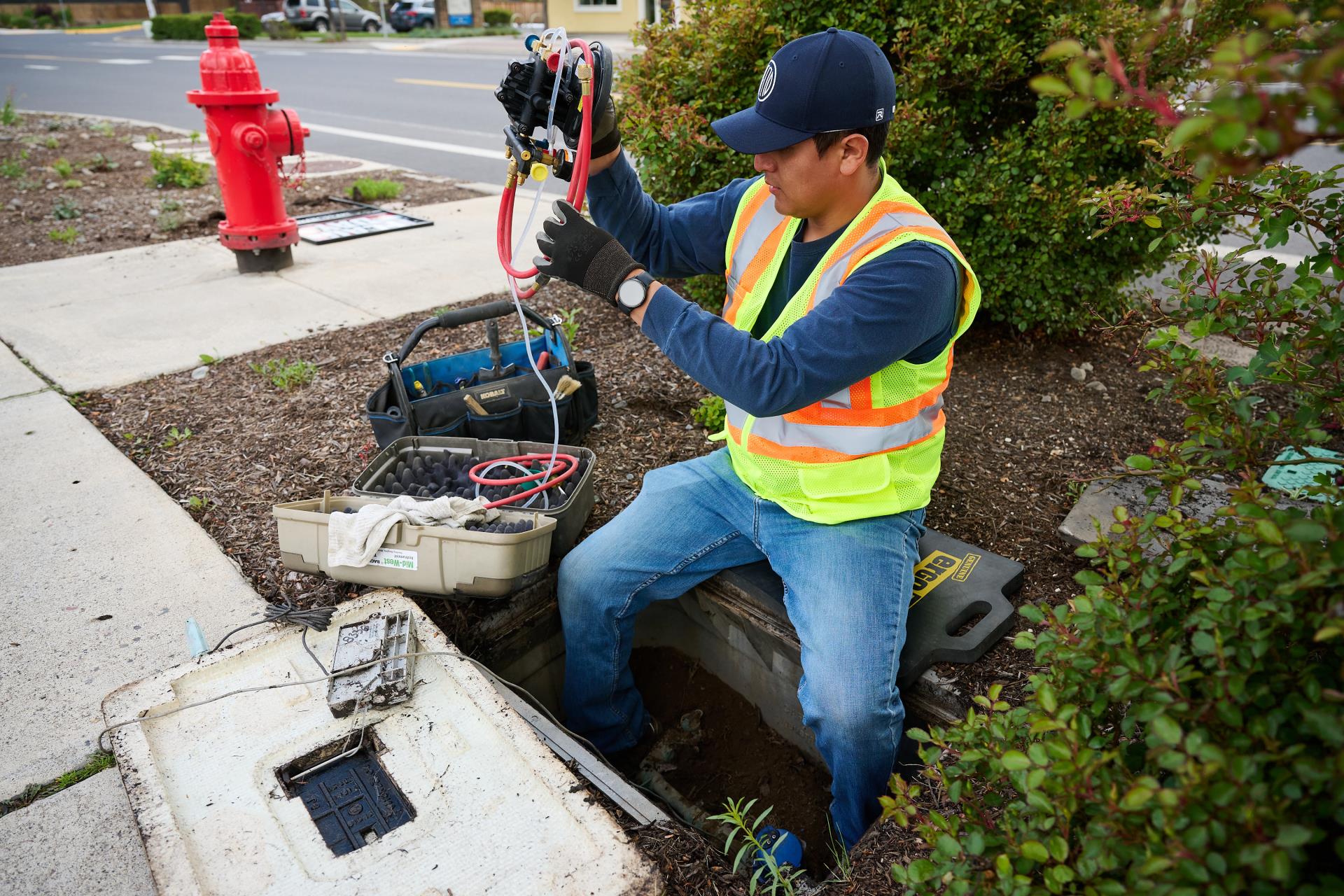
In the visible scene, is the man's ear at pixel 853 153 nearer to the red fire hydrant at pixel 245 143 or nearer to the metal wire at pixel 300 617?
the metal wire at pixel 300 617

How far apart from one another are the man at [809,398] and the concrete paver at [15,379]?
2.80 m

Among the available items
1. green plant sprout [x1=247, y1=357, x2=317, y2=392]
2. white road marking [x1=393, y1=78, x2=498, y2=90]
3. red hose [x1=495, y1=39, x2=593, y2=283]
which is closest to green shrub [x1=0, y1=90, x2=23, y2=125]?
white road marking [x1=393, y1=78, x2=498, y2=90]

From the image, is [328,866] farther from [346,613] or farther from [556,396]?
[556,396]

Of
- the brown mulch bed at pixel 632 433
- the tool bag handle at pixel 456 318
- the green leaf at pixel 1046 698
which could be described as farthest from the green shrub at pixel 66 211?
the green leaf at pixel 1046 698

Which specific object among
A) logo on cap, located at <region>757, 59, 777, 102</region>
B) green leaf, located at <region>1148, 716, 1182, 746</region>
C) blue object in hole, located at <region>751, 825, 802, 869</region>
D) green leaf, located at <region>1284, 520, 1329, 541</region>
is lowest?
blue object in hole, located at <region>751, 825, 802, 869</region>

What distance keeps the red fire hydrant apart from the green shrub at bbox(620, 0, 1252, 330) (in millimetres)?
2176

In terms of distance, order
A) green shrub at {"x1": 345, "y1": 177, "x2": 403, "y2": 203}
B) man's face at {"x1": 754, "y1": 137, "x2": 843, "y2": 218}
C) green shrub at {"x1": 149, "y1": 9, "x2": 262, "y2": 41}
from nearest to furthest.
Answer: man's face at {"x1": 754, "y1": 137, "x2": 843, "y2": 218} < green shrub at {"x1": 345, "y1": 177, "x2": 403, "y2": 203} < green shrub at {"x1": 149, "y1": 9, "x2": 262, "y2": 41}

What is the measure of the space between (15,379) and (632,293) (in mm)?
3224

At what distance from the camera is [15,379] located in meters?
3.72

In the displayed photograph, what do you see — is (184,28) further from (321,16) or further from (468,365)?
(468,365)

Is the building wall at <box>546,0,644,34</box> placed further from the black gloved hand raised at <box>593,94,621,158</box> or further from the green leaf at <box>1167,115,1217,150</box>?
the green leaf at <box>1167,115,1217,150</box>

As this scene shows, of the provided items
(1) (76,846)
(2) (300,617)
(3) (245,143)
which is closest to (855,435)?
(2) (300,617)

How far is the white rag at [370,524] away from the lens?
211 cm

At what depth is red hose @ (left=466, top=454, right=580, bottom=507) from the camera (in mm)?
2410
